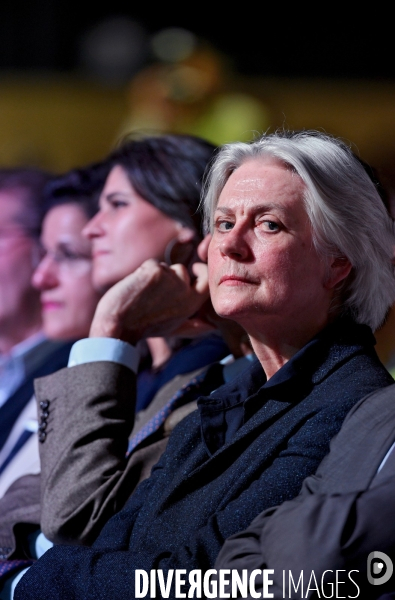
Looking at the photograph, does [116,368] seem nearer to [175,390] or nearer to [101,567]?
[175,390]

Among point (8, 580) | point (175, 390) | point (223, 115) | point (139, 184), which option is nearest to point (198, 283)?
point (175, 390)

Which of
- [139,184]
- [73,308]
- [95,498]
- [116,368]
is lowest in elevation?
[73,308]

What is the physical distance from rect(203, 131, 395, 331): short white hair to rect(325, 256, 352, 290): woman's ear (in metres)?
0.01

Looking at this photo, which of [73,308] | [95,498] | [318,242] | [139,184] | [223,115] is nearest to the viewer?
[318,242]

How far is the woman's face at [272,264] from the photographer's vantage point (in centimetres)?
171

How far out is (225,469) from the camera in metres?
1.66

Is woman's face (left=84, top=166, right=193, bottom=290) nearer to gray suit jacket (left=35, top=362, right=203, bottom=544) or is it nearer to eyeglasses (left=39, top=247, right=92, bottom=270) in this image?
eyeglasses (left=39, top=247, right=92, bottom=270)

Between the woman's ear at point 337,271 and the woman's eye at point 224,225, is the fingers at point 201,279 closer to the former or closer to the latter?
the woman's eye at point 224,225

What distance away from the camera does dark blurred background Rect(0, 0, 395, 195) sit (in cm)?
519

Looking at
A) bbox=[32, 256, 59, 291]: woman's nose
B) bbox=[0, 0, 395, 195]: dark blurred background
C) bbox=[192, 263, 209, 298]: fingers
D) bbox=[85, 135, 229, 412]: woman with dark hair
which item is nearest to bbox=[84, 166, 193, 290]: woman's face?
bbox=[85, 135, 229, 412]: woman with dark hair

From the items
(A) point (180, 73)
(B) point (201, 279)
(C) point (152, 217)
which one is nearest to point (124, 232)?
(C) point (152, 217)

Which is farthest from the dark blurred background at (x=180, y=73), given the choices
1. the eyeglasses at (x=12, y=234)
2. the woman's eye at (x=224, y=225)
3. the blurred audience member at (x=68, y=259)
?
the woman's eye at (x=224, y=225)

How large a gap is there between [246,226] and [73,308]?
182cm

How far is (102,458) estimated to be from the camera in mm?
2008
